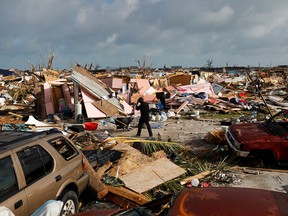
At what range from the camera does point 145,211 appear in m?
3.45

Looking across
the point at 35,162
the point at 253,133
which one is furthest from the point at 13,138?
the point at 253,133

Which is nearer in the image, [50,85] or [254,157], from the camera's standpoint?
[254,157]

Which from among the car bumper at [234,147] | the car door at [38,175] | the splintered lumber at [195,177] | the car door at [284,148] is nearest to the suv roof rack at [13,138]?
the car door at [38,175]

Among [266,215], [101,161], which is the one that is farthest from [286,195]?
[101,161]

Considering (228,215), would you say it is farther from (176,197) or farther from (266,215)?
(176,197)

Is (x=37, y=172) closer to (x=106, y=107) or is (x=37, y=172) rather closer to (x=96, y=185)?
(x=96, y=185)

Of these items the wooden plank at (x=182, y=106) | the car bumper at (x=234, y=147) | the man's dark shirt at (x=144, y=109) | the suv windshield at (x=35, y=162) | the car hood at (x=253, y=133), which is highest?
the suv windshield at (x=35, y=162)

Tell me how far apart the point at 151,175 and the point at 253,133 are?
10.8 ft

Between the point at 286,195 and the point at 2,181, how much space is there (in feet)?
11.3

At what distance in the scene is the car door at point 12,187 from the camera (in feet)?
12.6

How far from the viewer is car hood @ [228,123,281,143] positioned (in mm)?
8172

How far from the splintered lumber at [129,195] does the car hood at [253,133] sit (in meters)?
3.59

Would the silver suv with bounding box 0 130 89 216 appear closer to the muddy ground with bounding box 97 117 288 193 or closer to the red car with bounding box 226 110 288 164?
the muddy ground with bounding box 97 117 288 193

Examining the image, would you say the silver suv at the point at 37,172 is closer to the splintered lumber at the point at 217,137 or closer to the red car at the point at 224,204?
the red car at the point at 224,204
